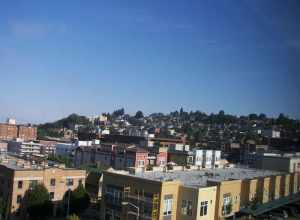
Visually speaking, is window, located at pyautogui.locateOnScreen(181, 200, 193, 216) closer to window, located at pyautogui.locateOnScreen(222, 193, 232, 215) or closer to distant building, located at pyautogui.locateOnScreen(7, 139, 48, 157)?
window, located at pyautogui.locateOnScreen(222, 193, 232, 215)

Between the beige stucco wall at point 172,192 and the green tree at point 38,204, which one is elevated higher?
the beige stucco wall at point 172,192

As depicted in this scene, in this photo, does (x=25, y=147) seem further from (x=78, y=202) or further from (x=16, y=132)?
(x=78, y=202)

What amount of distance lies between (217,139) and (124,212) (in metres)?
35.2

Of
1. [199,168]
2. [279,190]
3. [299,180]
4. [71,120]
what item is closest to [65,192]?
[199,168]

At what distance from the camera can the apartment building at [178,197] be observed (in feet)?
34.6

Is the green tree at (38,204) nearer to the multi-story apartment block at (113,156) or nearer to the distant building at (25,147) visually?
the multi-story apartment block at (113,156)

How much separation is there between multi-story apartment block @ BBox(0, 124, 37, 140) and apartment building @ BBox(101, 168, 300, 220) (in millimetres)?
41163

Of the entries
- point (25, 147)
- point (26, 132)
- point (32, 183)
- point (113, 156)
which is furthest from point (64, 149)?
point (32, 183)

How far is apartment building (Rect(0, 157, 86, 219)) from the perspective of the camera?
14.9 meters

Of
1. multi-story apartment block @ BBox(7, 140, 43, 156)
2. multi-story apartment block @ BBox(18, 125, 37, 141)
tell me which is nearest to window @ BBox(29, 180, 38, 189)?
multi-story apartment block @ BBox(7, 140, 43, 156)

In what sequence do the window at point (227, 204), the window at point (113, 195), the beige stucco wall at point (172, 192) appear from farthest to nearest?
the window at point (227, 204), the window at point (113, 195), the beige stucco wall at point (172, 192)

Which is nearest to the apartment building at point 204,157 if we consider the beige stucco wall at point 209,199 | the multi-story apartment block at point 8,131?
the beige stucco wall at point 209,199

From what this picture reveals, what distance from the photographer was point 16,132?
5219cm

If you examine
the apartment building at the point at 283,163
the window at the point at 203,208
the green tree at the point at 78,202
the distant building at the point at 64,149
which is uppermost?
the apartment building at the point at 283,163
